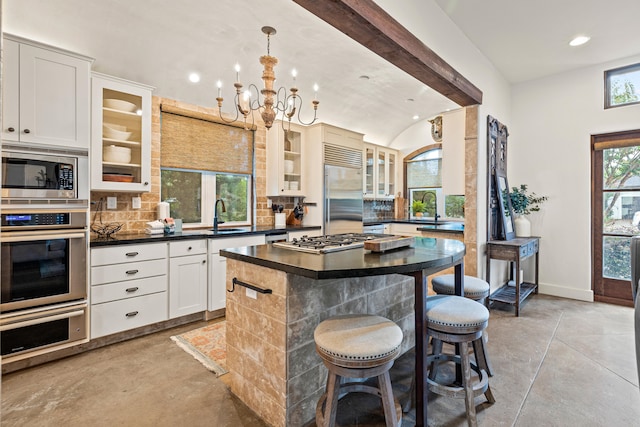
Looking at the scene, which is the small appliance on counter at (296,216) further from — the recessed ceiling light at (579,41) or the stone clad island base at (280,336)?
the recessed ceiling light at (579,41)

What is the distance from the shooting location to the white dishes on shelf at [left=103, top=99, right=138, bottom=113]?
3.17 metres

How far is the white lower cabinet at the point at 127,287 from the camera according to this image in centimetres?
284

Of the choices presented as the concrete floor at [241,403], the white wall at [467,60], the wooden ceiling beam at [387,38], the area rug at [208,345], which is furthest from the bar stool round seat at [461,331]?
the white wall at [467,60]

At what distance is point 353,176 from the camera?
5.18m

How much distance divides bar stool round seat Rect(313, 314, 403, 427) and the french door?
12.9 feet

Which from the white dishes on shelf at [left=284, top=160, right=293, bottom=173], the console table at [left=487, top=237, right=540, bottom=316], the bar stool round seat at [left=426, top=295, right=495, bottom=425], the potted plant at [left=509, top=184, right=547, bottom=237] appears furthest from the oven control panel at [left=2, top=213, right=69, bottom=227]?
the potted plant at [left=509, top=184, right=547, bottom=237]

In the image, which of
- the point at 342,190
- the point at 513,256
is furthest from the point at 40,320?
the point at 513,256

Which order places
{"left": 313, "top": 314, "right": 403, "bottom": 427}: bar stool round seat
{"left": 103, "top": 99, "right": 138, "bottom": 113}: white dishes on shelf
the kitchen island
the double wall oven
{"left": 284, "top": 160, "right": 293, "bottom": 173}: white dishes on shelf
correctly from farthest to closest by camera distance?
{"left": 284, "top": 160, "right": 293, "bottom": 173}: white dishes on shelf → {"left": 103, "top": 99, "right": 138, "bottom": 113}: white dishes on shelf → the double wall oven → the kitchen island → {"left": 313, "top": 314, "right": 403, "bottom": 427}: bar stool round seat

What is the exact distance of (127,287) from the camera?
9.81 ft

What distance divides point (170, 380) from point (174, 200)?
2.14m

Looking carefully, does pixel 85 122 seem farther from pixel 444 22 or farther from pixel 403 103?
pixel 403 103

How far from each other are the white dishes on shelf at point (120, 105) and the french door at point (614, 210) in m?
5.35

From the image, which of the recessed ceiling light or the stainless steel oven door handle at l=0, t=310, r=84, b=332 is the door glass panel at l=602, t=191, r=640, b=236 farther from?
the stainless steel oven door handle at l=0, t=310, r=84, b=332

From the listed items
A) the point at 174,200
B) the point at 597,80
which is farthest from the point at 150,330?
the point at 597,80
